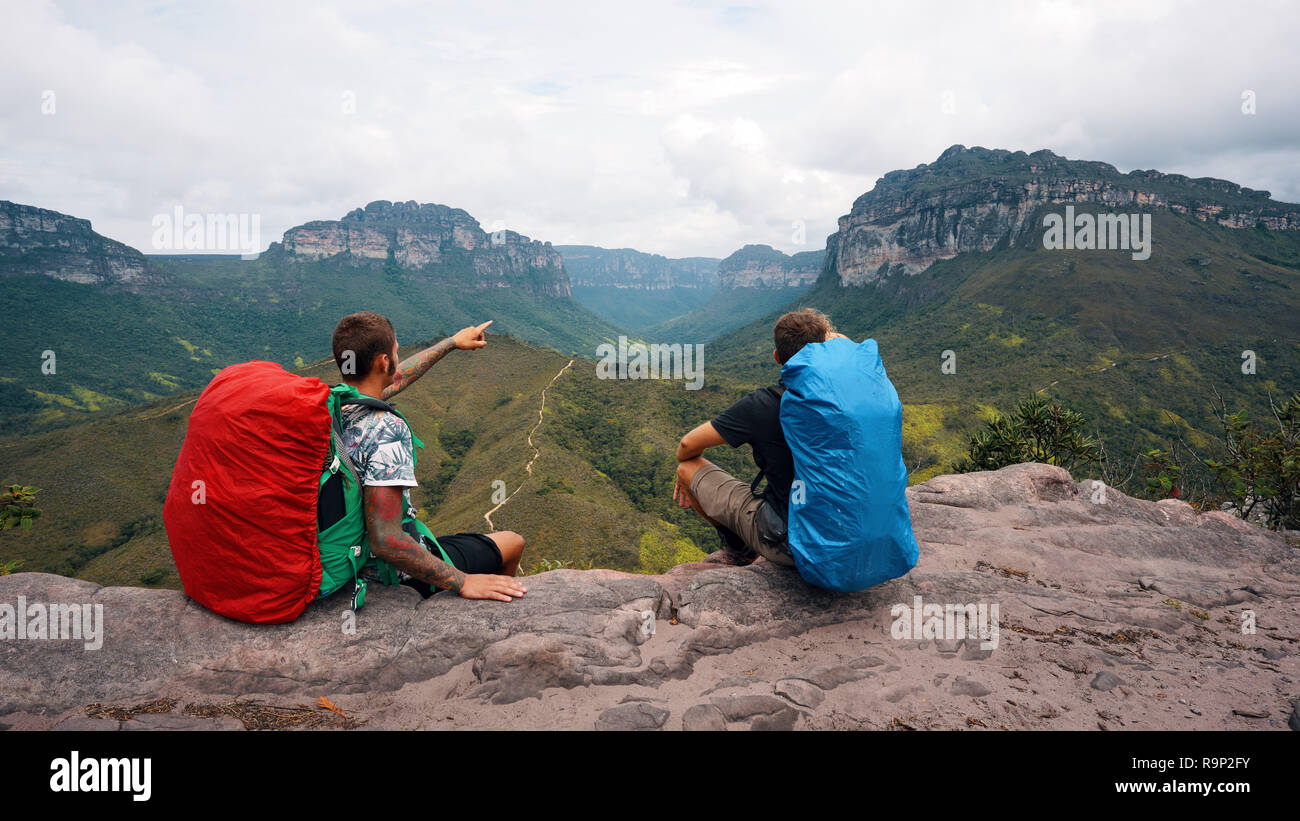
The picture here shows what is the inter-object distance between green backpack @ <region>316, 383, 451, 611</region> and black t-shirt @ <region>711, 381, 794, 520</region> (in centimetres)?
236

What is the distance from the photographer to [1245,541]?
269 inches

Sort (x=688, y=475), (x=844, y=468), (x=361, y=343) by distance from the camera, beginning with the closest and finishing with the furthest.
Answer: (x=361, y=343)
(x=844, y=468)
(x=688, y=475)

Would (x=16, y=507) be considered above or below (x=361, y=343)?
below

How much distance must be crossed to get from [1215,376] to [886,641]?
254 feet

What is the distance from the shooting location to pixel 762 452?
4480mm

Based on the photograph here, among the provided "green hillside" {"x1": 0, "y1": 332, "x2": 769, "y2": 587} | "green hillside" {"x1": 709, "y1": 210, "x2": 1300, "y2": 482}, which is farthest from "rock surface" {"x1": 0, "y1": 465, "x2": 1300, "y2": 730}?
"green hillside" {"x1": 709, "y1": 210, "x2": 1300, "y2": 482}

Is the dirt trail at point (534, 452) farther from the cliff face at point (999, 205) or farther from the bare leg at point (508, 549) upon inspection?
the cliff face at point (999, 205)

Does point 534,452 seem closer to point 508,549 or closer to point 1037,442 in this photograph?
point 1037,442

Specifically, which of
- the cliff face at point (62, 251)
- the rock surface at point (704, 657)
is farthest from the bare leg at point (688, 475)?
the cliff face at point (62, 251)

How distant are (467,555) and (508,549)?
56cm

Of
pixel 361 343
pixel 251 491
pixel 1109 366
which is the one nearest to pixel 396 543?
pixel 251 491

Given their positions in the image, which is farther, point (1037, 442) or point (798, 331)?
point (1037, 442)

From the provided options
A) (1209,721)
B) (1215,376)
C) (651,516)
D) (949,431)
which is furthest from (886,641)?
(1215,376)
